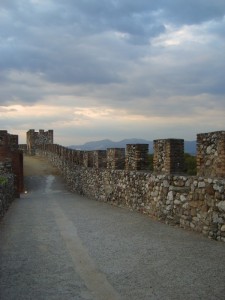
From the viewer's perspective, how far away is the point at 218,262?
6.35 meters

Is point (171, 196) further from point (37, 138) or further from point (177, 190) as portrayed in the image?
point (37, 138)

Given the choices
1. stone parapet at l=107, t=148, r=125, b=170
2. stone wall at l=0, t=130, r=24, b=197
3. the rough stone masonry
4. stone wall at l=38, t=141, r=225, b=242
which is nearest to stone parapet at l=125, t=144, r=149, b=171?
the rough stone masonry

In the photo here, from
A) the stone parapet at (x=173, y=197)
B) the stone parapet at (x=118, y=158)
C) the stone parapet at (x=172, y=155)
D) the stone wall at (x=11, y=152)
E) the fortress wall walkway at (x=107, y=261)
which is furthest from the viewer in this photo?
the stone wall at (x=11, y=152)

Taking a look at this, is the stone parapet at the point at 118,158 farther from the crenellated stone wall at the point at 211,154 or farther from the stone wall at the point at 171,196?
the crenellated stone wall at the point at 211,154

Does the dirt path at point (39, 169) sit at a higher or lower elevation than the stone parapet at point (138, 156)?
lower

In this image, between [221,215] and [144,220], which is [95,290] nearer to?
[221,215]

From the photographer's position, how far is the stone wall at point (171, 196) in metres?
8.16

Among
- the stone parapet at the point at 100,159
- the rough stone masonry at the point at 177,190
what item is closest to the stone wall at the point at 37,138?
the stone parapet at the point at 100,159

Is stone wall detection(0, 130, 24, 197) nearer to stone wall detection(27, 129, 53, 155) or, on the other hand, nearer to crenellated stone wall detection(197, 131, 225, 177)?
crenellated stone wall detection(197, 131, 225, 177)

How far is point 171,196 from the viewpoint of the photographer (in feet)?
33.2

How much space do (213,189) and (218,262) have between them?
213 cm

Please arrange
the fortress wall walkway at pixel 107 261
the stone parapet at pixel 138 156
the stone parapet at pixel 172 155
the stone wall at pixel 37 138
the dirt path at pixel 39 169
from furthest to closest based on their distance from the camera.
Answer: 1. the stone wall at pixel 37 138
2. the dirt path at pixel 39 169
3. the stone parapet at pixel 138 156
4. the stone parapet at pixel 172 155
5. the fortress wall walkway at pixel 107 261

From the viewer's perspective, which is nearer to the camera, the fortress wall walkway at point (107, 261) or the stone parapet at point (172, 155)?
the fortress wall walkway at point (107, 261)

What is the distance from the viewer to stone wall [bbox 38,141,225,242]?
321 inches
